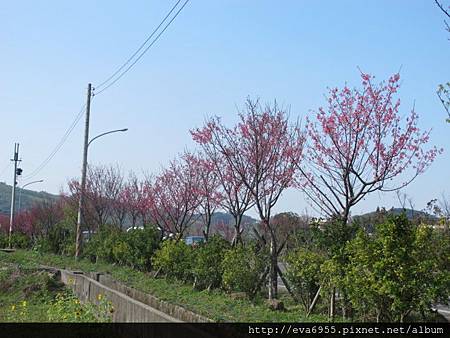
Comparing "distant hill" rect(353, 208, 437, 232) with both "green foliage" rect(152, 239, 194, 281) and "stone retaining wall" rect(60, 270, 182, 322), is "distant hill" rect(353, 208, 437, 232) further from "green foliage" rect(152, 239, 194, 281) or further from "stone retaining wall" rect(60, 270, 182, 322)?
"green foliage" rect(152, 239, 194, 281)

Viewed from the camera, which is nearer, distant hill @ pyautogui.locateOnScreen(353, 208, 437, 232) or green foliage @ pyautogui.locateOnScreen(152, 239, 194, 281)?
distant hill @ pyautogui.locateOnScreen(353, 208, 437, 232)

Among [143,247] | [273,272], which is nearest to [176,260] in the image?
[143,247]

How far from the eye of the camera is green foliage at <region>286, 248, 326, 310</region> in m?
10.8

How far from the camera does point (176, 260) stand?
58.4 ft

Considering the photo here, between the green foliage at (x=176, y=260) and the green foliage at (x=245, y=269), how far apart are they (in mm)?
2730

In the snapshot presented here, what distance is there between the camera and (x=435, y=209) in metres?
12.1

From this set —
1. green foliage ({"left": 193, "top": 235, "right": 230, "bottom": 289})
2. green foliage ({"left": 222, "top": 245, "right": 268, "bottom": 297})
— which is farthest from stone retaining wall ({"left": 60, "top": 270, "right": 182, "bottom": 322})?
green foliage ({"left": 222, "top": 245, "right": 268, "bottom": 297})

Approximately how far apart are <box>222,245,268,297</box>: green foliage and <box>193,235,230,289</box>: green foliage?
1.00 m

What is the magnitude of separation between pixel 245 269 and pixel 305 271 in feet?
9.63

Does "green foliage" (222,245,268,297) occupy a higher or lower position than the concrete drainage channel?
higher

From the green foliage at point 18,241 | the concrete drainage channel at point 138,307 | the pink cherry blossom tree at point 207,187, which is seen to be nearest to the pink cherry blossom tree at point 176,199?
the pink cherry blossom tree at point 207,187

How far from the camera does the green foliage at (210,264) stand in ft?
50.0

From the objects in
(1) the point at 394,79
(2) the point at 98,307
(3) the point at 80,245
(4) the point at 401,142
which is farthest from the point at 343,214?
(3) the point at 80,245

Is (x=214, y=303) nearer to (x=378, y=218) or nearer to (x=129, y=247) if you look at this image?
(x=378, y=218)
